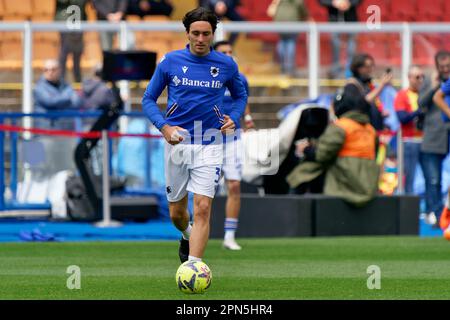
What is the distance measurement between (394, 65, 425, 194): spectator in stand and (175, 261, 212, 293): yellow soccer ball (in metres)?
10.7

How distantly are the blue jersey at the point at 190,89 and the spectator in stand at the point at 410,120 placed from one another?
386 inches

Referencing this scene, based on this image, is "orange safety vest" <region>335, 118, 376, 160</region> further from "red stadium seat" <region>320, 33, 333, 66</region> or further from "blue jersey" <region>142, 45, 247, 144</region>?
"blue jersey" <region>142, 45, 247, 144</region>

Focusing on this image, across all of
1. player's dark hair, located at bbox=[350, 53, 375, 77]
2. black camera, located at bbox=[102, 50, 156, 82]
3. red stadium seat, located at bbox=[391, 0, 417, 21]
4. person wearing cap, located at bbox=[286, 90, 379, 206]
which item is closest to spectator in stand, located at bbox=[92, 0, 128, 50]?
black camera, located at bbox=[102, 50, 156, 82]

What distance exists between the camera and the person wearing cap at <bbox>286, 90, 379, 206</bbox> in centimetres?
1780

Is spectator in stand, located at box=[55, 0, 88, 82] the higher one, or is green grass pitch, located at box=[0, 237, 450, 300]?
spectator in stand, located at box=[55, 0, 88, 82]

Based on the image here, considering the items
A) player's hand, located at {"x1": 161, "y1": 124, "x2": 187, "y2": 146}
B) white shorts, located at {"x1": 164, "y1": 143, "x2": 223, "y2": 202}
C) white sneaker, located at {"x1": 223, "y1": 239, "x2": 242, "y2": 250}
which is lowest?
white sneaker, located at {"x1": 223, "y1": 239, "x2": 242, "y2": 250}

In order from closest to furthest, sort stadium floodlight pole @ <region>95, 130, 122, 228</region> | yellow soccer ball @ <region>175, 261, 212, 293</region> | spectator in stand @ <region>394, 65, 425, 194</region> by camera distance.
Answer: yellow soccer ball @ <region>175, 261, 212, 293</region> → stadium floodlight pole @ <region>95, 130, 122, 228</region> → spectator in stand @ <region>394, 65, 425, 194</region>

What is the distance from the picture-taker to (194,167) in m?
11.2

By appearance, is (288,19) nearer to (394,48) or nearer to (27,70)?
(394,48)

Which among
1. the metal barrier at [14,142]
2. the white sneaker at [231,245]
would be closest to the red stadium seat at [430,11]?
the metal barrier at [14,142]

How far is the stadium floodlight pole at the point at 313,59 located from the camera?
22375 millimetres

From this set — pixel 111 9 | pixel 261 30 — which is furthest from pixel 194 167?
pixel 111 9
